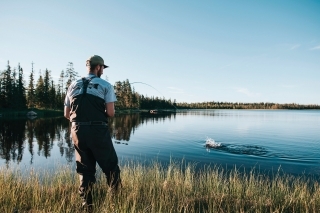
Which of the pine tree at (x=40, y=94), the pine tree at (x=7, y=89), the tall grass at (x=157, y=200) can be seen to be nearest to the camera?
the tall grass at (x=157, y=200)

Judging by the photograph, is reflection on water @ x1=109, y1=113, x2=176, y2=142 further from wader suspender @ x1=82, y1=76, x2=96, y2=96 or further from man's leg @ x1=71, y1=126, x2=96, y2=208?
wader suspender @ x1=82, y1=76, x2=96, y2=96

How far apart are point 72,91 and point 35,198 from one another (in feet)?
8.96

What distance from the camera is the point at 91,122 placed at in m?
4.05

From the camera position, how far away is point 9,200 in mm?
4965

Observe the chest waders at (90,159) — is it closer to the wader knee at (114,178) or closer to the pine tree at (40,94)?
the wader knee at (114,178)

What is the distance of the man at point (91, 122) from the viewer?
4.05 m

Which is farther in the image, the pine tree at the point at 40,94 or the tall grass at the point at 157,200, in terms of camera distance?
the pine tree at the point at 40,94

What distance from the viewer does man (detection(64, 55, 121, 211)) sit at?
4.05 metres

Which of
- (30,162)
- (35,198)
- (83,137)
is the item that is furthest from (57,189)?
(30,162)

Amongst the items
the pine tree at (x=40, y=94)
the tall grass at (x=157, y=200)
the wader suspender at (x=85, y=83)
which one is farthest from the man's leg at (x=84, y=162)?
the pine tree at (x=40, y=94)

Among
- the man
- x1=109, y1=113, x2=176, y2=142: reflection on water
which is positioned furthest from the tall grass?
x1=109, y1=113, x2=176, y2=142: reflection on water

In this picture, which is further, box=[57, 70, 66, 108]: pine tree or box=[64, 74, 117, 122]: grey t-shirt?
box=[57, 70, 66, 108]: pine tree

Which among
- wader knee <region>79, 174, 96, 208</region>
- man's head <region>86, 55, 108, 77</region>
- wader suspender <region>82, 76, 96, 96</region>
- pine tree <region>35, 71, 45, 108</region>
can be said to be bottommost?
wader knee <region>79, 174, 96, 208</region>

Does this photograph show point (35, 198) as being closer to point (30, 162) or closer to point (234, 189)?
point (234, 189)
